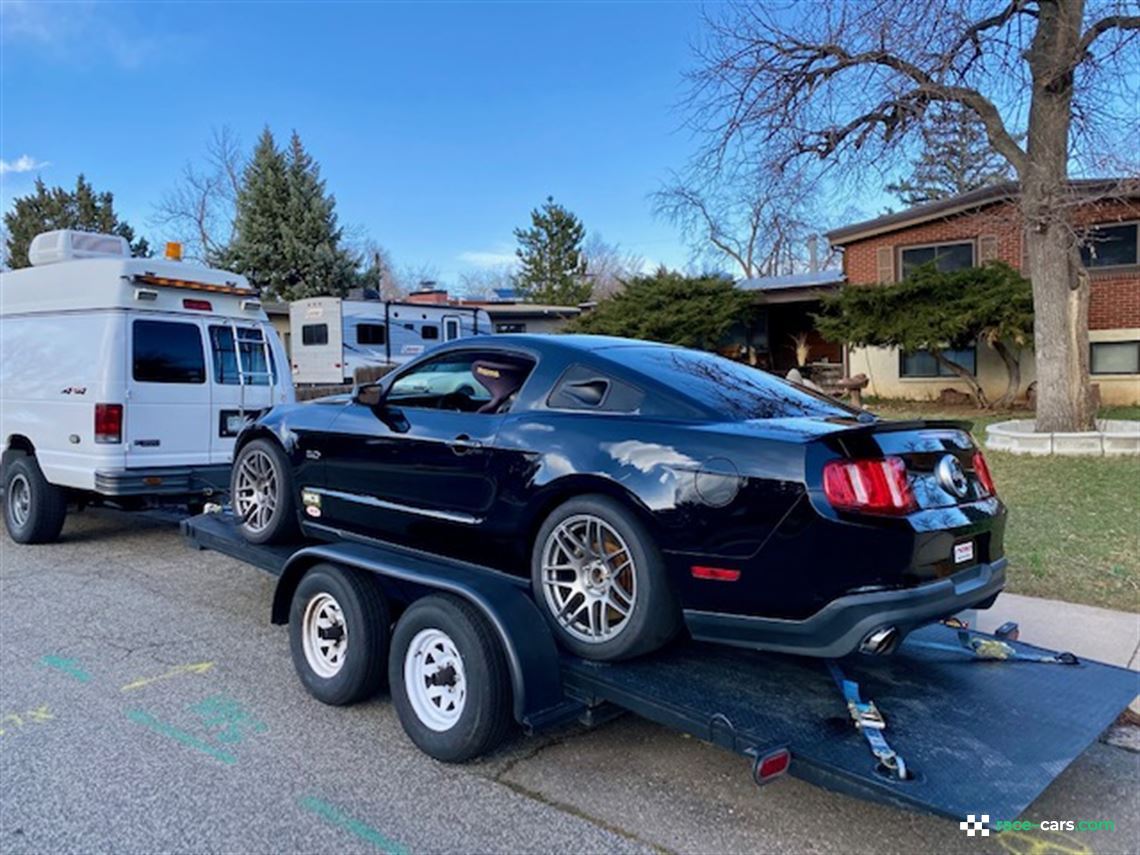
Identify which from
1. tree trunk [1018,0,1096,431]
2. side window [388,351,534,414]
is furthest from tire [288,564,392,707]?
tree trunk [1018,0,1096,431]

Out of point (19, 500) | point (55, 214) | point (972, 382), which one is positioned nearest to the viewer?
point (19, 500)

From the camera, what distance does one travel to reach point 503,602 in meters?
3.56

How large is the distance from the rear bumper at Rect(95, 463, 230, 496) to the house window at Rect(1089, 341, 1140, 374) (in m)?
16.7

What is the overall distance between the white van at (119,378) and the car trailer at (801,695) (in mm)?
3977

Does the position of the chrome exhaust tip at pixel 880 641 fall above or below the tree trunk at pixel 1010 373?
below

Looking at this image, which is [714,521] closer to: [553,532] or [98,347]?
[553,532]

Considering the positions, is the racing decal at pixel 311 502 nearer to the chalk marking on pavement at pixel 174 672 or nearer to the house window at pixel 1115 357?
the chalk marking on pavement at pixel 174 672

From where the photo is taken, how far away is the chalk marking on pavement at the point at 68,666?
4.68 meters

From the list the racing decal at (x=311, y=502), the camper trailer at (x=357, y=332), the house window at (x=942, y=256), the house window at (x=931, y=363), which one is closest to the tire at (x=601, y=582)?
Answer: the racing decal at (x=311, y=502)

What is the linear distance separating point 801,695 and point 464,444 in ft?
6.26

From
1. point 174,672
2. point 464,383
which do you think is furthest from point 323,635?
point 464,383

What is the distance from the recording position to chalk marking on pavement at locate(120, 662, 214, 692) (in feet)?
14.9

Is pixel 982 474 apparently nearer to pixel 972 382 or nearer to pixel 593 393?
pixel 593 393

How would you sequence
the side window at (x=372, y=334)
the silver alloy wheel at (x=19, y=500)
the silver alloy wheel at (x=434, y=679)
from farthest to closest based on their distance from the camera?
the side window at (x=372, y=334) < the silver alloy wheel at (x=19, y=500) < the silver alloy wheel at (x=434, y=679)
